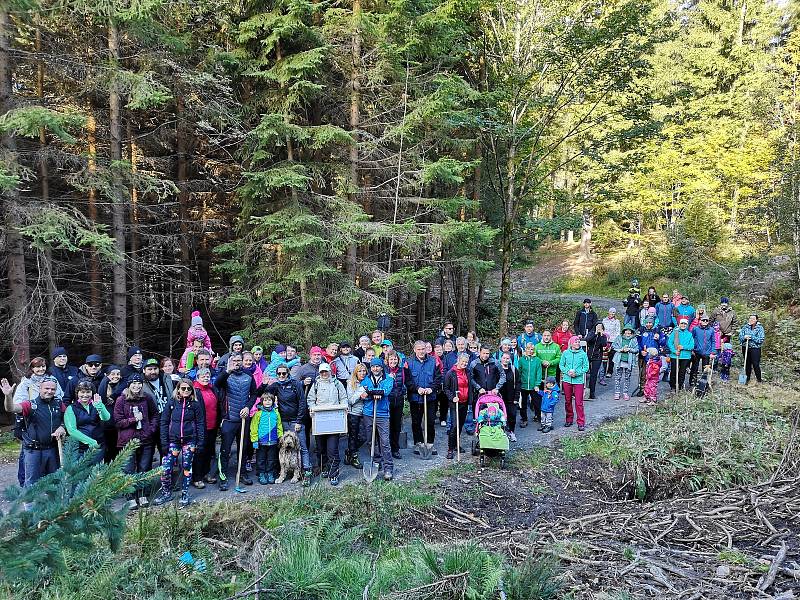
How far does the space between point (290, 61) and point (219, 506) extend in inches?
419

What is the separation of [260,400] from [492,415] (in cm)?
397

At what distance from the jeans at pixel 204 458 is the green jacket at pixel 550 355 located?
694cm

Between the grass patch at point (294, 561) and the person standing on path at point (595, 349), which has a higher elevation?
the person standing on path at point (595, 349)

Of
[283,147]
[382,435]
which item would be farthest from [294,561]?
[283,147]

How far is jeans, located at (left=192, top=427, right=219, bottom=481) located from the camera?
27.1 feet

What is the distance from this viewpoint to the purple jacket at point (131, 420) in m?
7.71

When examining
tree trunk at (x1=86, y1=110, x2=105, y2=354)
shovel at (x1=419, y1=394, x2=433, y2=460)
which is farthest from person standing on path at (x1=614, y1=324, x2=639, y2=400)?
tree trunk at (x1=86, y1=110, x2=105, y2=354)

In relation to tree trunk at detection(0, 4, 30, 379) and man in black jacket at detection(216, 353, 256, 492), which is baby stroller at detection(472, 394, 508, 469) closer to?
man in black jacket at detection(216, 353, 256, 492)

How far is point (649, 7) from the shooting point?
49.4 ft

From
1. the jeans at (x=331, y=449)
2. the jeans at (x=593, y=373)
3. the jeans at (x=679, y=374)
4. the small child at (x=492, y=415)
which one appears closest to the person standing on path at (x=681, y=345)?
the jeans at (x=679, y=374)

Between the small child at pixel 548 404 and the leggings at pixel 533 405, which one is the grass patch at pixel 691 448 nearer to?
the small child at pixel 548 404

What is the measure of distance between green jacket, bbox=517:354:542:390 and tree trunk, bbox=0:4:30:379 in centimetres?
1062

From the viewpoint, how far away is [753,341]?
13633mm

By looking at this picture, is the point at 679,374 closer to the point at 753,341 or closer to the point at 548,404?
the point at 753,341
